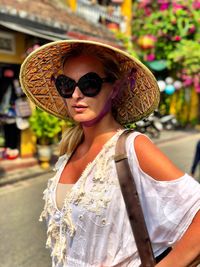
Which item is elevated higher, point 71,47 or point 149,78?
point 71,47

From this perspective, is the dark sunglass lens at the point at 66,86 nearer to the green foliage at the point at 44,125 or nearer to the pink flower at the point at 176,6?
the green foliage at the point at 44,125

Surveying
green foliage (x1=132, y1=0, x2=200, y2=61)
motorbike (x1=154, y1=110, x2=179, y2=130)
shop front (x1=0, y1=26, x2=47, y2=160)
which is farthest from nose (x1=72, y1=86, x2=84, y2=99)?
green foliage (x1=132, y1=0, x2=200, y2=61)

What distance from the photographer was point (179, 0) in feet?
51.2

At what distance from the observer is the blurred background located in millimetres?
5652

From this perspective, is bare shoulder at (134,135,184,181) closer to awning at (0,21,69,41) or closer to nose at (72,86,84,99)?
nose at (72,86,84,99)

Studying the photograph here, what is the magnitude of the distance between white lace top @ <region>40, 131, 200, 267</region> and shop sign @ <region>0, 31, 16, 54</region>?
7.67 meters

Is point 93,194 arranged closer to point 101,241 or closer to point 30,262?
point 101,241

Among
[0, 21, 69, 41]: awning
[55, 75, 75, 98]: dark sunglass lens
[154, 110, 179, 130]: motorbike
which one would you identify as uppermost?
[0, 21, 69, 41]: awning

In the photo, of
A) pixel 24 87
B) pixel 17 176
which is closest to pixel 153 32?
pixel 17 176

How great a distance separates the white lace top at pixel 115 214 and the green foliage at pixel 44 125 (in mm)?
6859

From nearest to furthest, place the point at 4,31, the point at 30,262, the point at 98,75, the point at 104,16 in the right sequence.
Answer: the point at 98,75, the point at 30,262, the point at 4,31, the point at 104,16

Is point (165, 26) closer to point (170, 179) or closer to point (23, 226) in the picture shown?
point (23, 226)

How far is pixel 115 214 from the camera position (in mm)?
1395

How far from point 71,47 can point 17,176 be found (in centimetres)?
656
